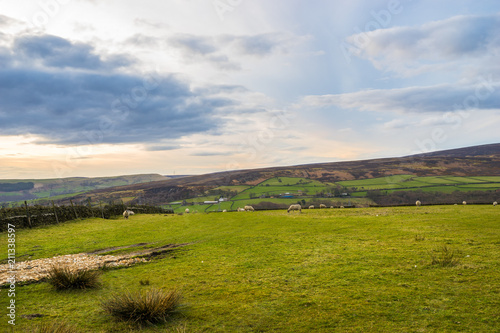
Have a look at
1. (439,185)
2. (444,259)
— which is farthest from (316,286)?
(439,185)

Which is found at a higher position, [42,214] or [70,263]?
[42,214]

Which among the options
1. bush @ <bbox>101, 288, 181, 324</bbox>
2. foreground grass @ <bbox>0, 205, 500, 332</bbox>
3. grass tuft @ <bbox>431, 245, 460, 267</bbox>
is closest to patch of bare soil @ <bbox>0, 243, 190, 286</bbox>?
foreground grass @ <bbox>0, 205, 500, 332</bbox>

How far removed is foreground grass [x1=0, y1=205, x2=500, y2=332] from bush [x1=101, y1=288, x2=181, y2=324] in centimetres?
25

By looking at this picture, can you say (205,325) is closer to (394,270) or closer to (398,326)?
(398,326)

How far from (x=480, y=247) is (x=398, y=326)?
792 centimetres

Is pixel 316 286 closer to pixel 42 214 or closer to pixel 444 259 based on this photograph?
pixel 444 259

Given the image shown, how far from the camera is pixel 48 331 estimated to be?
4867mm

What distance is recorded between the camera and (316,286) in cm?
772

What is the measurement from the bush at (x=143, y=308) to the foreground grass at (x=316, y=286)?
25cm

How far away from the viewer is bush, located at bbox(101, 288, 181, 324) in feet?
20.0

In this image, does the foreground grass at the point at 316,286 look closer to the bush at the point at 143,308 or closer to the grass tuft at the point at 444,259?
the grass tuft at the point at 444,259

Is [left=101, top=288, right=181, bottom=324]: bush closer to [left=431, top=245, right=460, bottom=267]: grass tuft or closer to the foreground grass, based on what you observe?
the foreground grass

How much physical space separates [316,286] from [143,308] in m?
4.62

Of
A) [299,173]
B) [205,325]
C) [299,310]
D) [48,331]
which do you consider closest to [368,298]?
[299,310]
